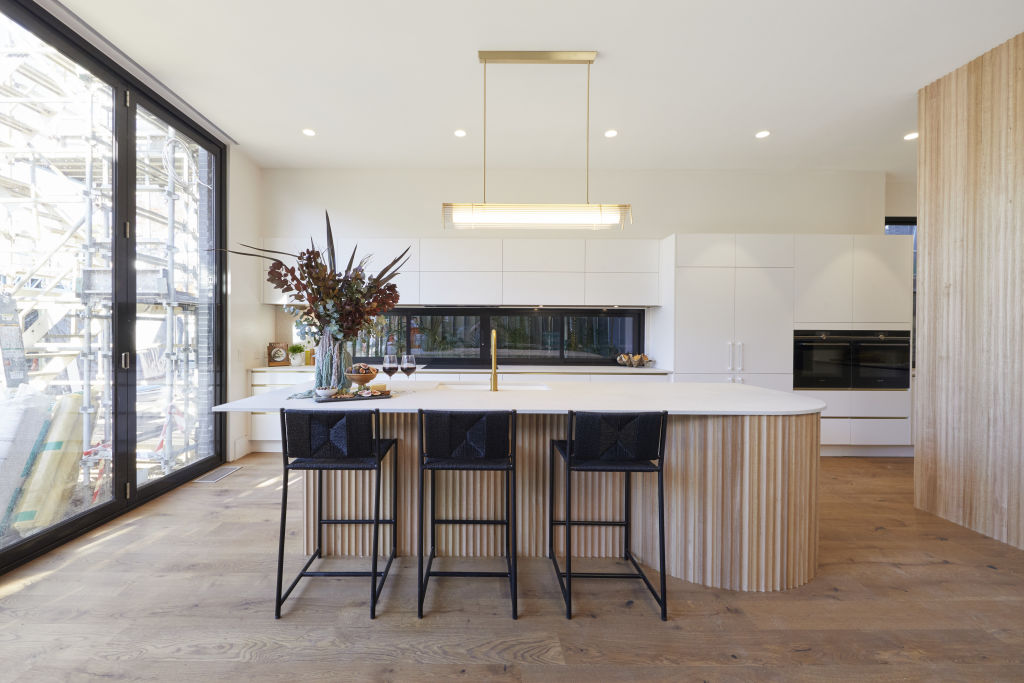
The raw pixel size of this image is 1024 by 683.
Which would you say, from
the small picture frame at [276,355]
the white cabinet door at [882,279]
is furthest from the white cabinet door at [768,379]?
the small picture frame at [276,355]

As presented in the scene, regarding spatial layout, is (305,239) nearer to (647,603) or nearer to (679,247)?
(679,247)

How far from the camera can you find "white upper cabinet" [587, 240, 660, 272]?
14.4 ft

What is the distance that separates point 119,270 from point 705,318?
14.6 feet

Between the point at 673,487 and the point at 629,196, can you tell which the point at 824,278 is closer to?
the point at 629,196

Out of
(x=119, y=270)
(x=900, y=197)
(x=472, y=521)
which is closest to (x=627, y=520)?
(x=472, y=521)

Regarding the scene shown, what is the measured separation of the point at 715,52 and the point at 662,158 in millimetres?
1623

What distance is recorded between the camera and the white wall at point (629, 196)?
4.50 metres

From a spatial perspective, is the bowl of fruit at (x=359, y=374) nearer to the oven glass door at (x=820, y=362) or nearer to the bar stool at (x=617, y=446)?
the bar stool at (x=617, y=446)

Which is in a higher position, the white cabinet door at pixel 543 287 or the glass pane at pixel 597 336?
the white cabinet door at pixel 543 287

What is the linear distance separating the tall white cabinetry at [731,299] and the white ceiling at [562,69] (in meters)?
0.86

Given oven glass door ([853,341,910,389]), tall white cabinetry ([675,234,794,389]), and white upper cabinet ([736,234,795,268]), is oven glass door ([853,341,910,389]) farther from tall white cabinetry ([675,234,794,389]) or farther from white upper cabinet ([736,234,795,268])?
white upper cabinet ([736,234,795,268])

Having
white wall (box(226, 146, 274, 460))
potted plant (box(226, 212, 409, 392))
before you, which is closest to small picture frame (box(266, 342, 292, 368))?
white wall (box(226, 146, 274, 460))

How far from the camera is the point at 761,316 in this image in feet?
13.4

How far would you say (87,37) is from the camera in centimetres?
251
